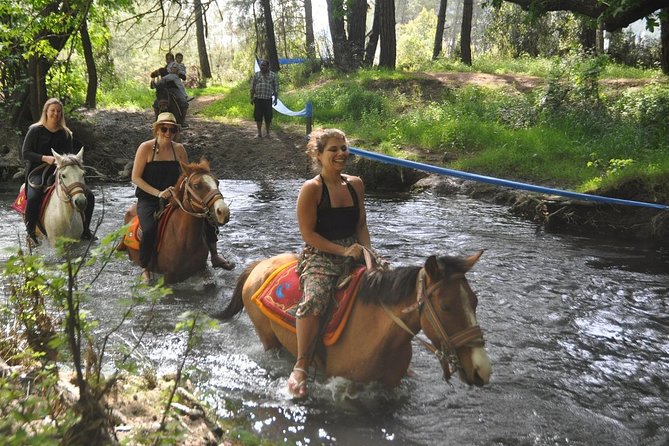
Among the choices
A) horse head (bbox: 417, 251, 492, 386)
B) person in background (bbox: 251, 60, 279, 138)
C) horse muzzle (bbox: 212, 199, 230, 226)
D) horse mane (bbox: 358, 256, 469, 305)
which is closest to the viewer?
horse head (bbox: 417, 251, 492, 386)

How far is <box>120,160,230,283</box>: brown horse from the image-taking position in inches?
255

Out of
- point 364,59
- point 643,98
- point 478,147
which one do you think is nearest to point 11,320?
point 478,147

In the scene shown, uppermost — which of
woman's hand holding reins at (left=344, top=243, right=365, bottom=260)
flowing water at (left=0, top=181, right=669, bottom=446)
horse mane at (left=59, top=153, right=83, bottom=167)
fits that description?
horse mane at (left=59, top=153, right=83, bottom=167)

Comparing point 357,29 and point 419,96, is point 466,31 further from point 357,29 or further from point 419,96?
point 419,96

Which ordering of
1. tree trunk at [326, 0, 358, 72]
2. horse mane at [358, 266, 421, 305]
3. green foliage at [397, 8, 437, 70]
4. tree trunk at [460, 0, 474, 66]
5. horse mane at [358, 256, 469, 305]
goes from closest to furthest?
horse mane at [358, 256, 469, 305], horse mane at [358, 266, 421, 305], tree trunk at [326, 0, 358, 72], tree trunk at [460, 0, 474, 66], green foliage at [397, 8, 437, 70]

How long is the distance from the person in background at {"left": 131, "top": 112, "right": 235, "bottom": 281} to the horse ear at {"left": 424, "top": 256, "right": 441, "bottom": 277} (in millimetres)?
4033

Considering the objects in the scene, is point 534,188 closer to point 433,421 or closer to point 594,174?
point 594,174

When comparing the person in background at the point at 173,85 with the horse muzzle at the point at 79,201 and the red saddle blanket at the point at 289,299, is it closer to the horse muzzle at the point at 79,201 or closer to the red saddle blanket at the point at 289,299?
the horse muzzle at the point at 79,201

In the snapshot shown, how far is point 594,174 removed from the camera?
11.4 metres

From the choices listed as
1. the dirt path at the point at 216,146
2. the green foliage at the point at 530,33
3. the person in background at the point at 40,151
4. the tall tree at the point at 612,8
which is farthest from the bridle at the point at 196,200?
the green foliage at the point at 530,33

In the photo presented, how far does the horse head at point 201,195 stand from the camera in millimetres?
6270

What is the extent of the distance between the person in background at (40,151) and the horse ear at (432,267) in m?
6.07

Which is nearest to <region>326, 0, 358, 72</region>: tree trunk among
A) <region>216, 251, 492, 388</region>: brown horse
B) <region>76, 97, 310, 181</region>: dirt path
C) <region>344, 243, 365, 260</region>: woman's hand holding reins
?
<region>76, 97, 310, 181</region>: dirt path

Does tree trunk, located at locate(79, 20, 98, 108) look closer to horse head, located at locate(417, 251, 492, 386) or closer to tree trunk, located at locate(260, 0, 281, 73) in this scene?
tree trunk, located at locate(260, 0, 281, 73)
